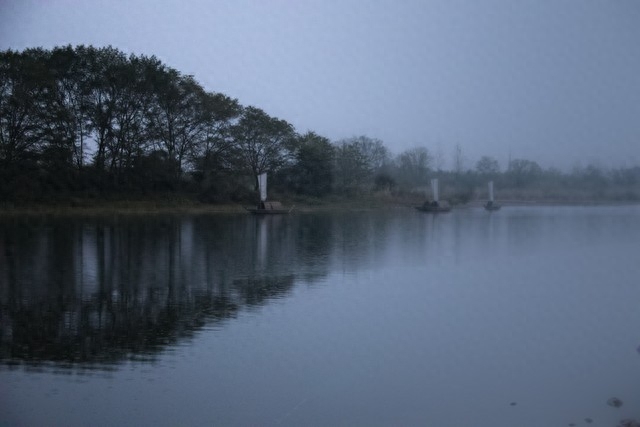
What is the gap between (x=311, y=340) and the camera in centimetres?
724

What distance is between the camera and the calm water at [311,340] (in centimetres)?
515

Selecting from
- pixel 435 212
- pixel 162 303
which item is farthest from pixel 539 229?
pixel 162 303

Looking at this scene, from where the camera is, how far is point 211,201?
41188mm

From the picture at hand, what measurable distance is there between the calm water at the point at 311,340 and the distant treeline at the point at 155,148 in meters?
13.4

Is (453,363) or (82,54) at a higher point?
(82,54)

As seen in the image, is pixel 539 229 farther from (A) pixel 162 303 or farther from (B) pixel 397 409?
(B) pixel 397 409

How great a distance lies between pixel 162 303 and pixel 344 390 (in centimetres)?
423

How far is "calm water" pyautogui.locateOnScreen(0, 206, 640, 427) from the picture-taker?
5148mm

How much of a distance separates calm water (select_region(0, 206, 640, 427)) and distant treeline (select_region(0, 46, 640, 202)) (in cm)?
1343

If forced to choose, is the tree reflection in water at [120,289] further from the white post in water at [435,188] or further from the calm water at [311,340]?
the white post in water at [435,188]

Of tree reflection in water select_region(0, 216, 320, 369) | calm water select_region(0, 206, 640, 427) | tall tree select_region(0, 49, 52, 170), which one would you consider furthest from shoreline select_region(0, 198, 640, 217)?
tree reflection in water select_region(0, 216, 320, 369)

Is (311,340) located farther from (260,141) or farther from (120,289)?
(260,141)

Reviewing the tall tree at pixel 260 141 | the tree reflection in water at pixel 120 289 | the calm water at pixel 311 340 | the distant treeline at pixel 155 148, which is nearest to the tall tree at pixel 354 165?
the distant treeline at pixel 155 148

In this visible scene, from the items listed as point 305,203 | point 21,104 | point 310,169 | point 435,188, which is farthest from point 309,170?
point 21,104
